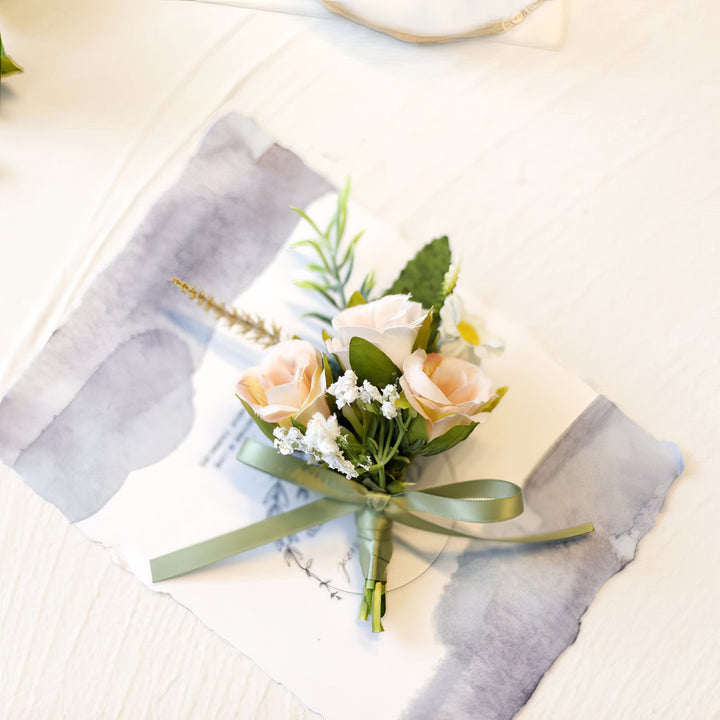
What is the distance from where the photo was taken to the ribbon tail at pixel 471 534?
0.56 meters

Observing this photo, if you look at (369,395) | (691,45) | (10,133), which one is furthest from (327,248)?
(691,45)

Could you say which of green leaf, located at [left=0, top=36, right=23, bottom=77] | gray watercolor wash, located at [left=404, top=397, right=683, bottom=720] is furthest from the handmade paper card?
green leaf, located at [left=0, top=36, right=23, bottom=77]

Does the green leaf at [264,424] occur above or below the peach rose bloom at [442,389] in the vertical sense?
below

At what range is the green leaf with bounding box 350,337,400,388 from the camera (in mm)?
480

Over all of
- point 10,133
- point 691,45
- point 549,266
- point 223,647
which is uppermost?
point 691,45

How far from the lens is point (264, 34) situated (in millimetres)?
699

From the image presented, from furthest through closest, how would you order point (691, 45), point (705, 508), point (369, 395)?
point (691, 45) → point (705, 508) → point (369, 395)

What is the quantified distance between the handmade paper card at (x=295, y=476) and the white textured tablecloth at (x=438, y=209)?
0.02 metres

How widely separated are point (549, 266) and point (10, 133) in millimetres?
520

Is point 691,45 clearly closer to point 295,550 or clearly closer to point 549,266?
point 549,266

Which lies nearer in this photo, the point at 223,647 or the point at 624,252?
the point at 223,647

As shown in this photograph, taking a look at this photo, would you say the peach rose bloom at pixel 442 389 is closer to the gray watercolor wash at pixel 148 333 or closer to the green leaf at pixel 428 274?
the green leaf at pixel 428 274

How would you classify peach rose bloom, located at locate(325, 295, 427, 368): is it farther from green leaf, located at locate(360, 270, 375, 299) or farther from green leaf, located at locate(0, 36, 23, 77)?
green leaf, located at locate(0, 36, 23, 77)

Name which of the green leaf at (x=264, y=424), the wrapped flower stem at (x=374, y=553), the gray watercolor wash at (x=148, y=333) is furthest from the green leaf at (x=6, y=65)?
the wrapped flower stem at (x=374, y=553)
